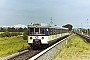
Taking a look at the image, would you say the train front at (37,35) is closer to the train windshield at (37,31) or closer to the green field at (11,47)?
the train windshield at (37,31)

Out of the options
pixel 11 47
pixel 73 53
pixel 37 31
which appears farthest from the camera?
pixel 11 47

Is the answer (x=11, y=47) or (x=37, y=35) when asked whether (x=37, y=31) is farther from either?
(x=11, y=47)

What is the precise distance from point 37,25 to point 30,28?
0.90 m

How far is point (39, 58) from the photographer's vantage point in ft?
39.7

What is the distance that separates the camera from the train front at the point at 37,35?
24.0 metres

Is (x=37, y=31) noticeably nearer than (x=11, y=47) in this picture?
Yes

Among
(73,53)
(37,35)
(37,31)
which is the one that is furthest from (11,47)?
(73,53)

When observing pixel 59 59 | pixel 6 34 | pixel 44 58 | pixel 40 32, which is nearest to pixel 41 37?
pixel 40 32

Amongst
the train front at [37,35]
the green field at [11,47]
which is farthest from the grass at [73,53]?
the green field at [11,47]

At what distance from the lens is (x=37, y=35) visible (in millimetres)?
23969

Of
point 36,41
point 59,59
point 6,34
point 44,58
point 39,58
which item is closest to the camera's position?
point 39,58

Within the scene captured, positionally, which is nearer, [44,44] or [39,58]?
[39,58]

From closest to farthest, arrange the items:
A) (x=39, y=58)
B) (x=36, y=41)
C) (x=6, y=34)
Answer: (x=39, y=58) < (x=36, y=41) < (x=6, y=34)

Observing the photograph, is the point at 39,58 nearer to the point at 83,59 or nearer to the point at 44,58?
the point at 44,58
